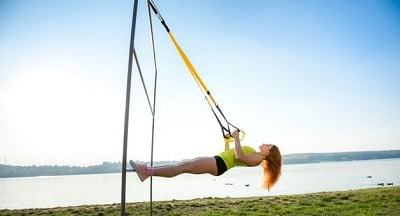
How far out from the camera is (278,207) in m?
12.0

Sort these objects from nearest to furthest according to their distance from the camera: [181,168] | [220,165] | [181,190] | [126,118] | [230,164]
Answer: [126,118] → [181,168] → [220,165] → [230,164] → [181,190]

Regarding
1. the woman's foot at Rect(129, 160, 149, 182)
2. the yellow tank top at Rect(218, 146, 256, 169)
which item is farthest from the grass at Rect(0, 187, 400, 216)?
the woman's foot at Rect(129, 160, 149, 182)

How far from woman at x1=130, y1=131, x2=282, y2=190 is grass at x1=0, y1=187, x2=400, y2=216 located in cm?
560

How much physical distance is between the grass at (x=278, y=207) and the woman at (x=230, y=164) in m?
5.60

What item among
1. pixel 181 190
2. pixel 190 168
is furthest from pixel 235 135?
pixel 181 190

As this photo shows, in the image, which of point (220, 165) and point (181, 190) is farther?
point (181, 190)

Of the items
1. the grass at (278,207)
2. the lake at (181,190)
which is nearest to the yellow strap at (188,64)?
the grass at (278,207)

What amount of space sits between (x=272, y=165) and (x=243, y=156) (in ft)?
2.98

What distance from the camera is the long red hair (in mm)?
5832

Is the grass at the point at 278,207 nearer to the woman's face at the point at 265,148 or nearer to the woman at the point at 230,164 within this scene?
the woman at the point at 230,164

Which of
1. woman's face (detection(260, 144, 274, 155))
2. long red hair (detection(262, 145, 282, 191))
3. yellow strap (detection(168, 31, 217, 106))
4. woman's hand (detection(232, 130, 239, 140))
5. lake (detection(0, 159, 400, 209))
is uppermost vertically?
yellow strap (detection(168, 31, 217, 106))

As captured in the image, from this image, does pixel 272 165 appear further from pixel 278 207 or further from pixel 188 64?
pixel 278 207

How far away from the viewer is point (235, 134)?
5.14 meters

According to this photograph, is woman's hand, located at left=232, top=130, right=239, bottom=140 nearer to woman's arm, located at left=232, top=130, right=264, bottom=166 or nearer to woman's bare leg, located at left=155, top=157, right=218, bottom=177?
woman's arm, located at left=232, top=130, right=264, bottom=166
